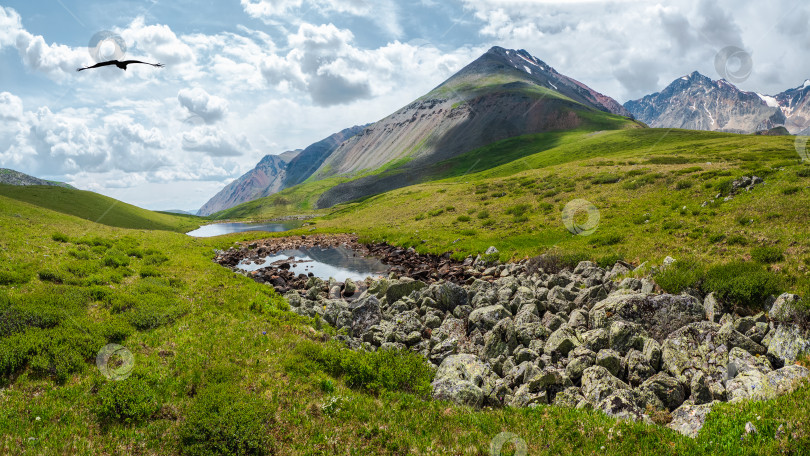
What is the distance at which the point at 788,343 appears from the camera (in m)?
11.5

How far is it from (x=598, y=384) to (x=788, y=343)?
627cm

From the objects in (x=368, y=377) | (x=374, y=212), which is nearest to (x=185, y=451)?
(x=368, y=377)

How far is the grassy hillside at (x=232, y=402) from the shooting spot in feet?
28.3

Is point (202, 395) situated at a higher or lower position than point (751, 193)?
lower

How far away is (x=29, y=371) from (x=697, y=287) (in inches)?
1018

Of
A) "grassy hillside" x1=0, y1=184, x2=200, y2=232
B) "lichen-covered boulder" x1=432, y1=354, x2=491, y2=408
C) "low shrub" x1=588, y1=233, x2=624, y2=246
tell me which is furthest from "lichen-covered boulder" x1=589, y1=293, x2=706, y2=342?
"grassy hillside" x1=0, y1=184, x2=200, y2=232

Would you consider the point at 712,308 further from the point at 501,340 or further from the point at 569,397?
the point at 501,340

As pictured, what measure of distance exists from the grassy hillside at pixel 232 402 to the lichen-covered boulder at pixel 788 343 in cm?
295

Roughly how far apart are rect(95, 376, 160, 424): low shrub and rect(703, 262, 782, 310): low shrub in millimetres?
21581

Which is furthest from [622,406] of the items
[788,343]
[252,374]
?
[252,374]

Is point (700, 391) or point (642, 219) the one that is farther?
point (642, 219)

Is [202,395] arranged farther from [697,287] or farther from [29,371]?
[697,287]

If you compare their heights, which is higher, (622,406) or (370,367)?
(370,367)

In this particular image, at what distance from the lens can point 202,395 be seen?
10656 mm
